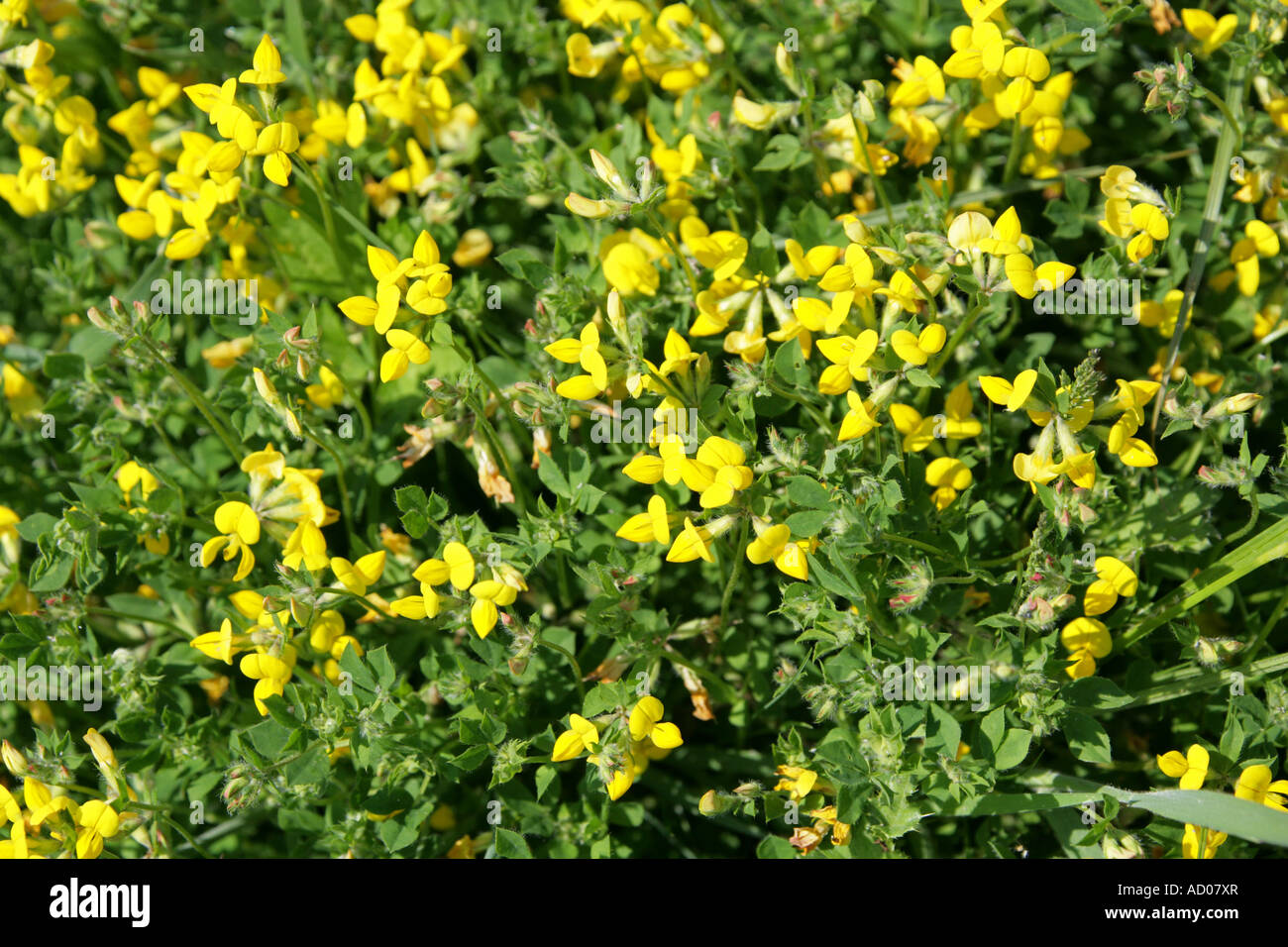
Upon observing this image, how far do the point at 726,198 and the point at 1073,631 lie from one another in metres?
1.75

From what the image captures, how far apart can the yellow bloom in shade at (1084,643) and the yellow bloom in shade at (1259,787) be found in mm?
455

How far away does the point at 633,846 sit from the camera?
3348mm

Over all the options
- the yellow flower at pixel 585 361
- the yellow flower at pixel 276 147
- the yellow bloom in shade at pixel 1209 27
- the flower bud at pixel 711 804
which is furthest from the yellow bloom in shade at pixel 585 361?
the yellow bloom in shade at pixel 1209 27

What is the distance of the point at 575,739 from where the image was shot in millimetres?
2844

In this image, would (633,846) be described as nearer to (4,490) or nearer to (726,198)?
(726,198)

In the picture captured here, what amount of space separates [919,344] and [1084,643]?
986 millimetres

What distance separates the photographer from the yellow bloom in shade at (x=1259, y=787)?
2.83 meters

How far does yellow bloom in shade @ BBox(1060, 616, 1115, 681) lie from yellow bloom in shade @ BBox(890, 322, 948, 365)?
34.8 inches

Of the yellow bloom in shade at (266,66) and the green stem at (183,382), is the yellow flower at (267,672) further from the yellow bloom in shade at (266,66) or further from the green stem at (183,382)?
the yellow bloom in shade at (266,66)

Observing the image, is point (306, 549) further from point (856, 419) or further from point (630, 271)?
point (856, 419)

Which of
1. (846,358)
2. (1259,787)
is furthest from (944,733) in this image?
(846,358)

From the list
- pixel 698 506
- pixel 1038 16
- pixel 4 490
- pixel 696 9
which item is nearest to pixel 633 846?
pixel 698 506

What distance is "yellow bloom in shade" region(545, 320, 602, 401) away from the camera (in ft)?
9.24

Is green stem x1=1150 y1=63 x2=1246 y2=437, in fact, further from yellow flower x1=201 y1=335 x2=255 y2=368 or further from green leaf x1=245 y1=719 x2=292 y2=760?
yellow flower x1=201 y1=335 x2=255 y2=368
